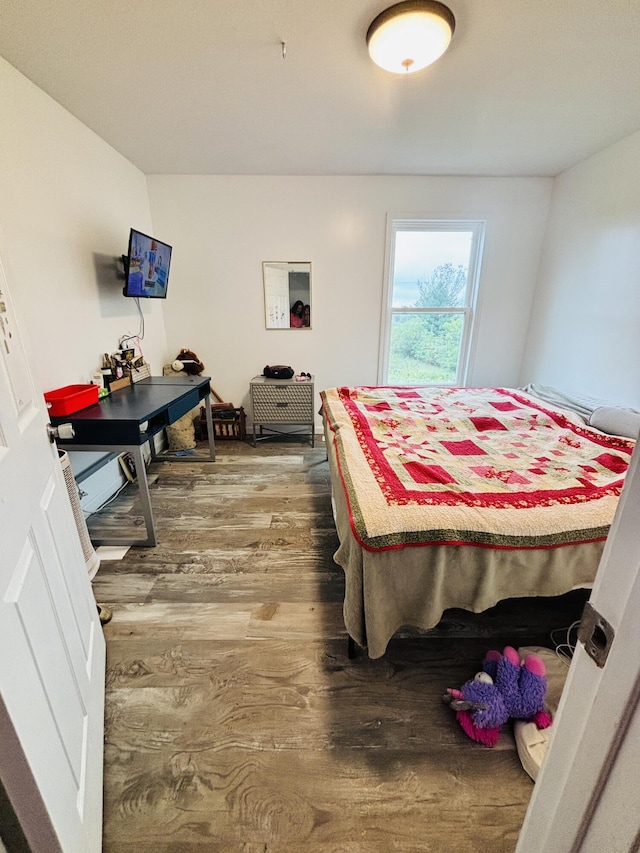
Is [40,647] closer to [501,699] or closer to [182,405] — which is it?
[501,699]

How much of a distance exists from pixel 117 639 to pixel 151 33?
106 inches

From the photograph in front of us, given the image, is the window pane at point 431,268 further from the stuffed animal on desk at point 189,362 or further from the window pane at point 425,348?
the stuffed animal on desk at point 189,362

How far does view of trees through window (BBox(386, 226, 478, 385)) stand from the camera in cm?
338

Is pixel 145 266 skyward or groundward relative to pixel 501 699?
skyward

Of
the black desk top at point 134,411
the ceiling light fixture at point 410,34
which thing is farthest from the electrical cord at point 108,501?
the ceiling light fixture at point 410,34

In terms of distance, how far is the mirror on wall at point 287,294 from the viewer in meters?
3.37

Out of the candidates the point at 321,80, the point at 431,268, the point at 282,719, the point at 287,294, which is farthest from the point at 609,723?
the point at 431,268

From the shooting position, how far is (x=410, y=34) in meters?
1.45

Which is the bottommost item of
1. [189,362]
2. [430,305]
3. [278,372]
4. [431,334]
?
[278,372]

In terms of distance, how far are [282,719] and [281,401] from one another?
260 cm

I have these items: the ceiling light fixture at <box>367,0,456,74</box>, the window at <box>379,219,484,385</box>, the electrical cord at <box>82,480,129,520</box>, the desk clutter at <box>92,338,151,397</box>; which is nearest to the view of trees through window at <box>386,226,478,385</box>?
the window at <box>379,219,484,385</box>

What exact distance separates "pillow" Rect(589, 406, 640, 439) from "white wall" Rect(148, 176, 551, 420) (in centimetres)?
167

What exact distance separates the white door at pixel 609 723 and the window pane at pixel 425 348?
343cm

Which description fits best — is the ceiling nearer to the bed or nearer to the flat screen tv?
the flat screen tv
